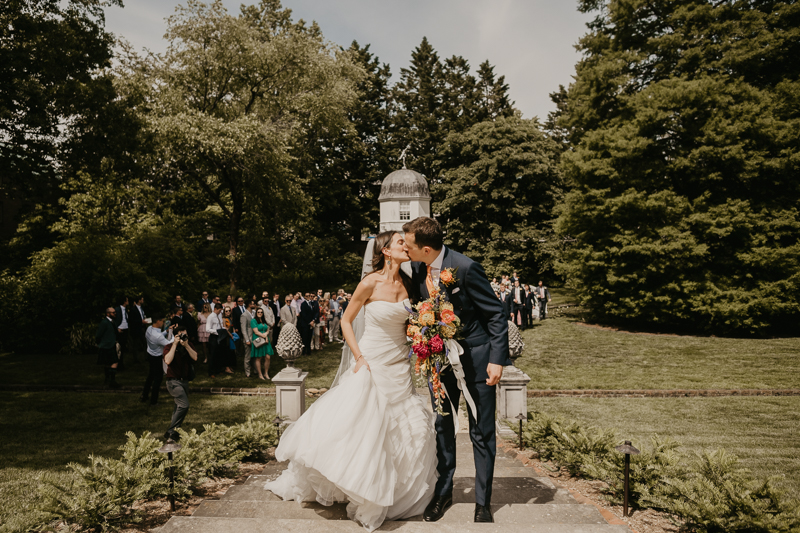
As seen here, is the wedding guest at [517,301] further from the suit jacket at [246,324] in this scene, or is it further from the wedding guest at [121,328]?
the wedding guest at [121,328]

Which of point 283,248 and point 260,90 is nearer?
point 260,90

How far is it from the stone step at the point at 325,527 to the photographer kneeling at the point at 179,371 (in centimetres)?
335

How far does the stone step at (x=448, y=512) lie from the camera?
12.4ft

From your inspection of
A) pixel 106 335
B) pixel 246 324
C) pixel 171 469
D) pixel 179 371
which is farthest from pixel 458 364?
pixel 106 335

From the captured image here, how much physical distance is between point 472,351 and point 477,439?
0.69 meters

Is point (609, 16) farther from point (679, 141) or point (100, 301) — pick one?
point (100, 301)

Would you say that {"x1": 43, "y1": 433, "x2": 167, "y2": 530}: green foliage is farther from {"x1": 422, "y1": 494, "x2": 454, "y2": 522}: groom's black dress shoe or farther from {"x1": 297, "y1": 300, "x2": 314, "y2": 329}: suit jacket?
{"x1": 297, "y1": 300, "x2": 314, "y2": 329}: suit jacket

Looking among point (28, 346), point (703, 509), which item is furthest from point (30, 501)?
point (28, 346)

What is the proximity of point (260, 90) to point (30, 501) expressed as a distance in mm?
22476

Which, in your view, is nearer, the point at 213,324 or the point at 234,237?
the point at 213,324

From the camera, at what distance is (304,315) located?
15.1 meters

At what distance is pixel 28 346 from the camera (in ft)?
55.0

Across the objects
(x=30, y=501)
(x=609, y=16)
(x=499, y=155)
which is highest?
(x=609, y=16)

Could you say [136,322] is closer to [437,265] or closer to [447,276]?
[437,265]
